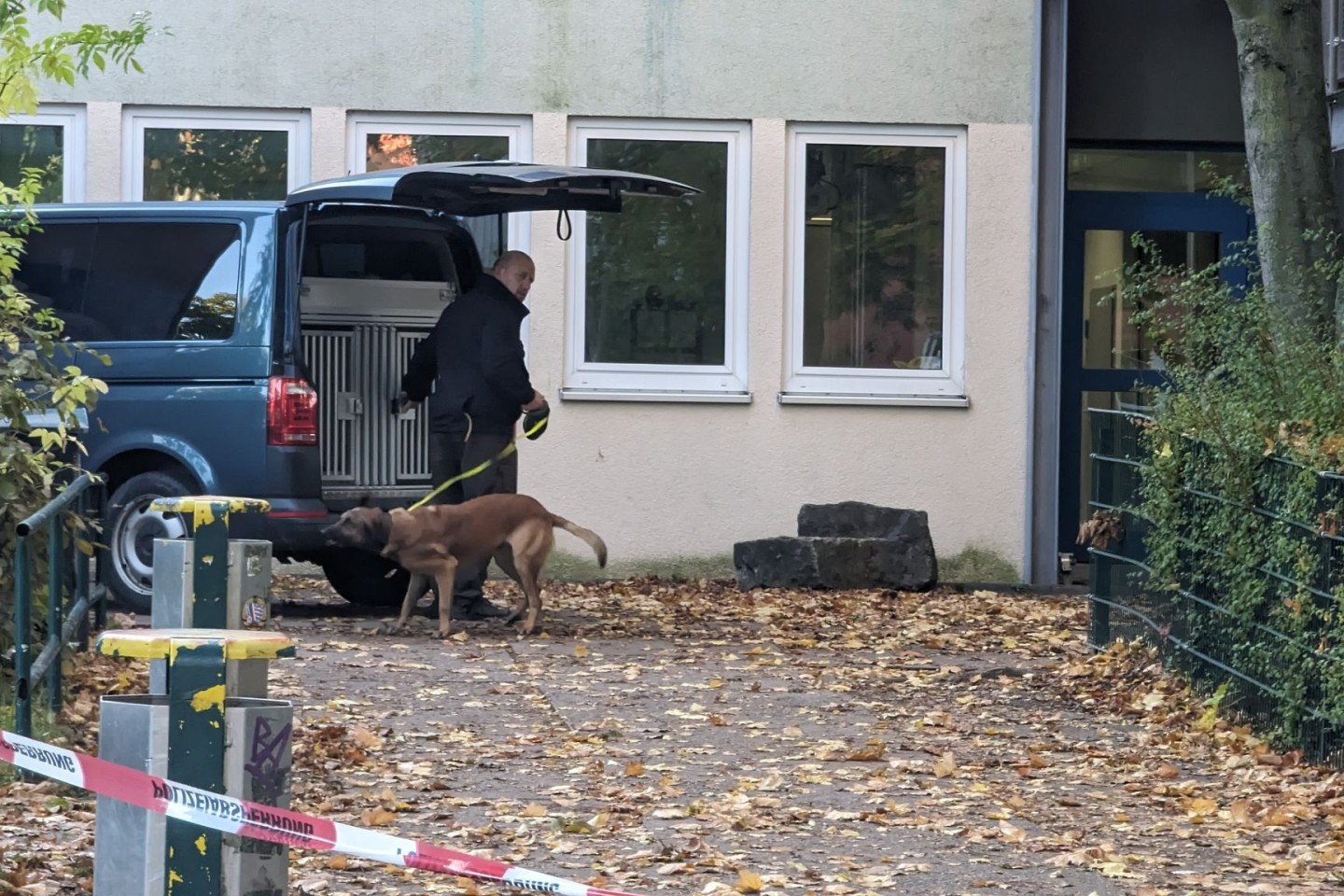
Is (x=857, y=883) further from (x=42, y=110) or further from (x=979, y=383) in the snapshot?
(x=42, y=110)

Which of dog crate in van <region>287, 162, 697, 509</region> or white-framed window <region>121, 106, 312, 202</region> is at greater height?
white-framed window <region>121, 106, 312, 202</region>

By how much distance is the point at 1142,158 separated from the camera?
15.9 meters

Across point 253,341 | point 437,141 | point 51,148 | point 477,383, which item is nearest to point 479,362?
point 477,383

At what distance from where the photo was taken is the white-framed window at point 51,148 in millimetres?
15016

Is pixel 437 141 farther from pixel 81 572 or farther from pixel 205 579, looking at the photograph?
pixel 205 579

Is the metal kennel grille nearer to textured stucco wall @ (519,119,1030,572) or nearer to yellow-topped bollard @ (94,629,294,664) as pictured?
textured stucco wall @ (519,119,1030,572)

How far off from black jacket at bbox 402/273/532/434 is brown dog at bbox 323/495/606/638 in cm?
53

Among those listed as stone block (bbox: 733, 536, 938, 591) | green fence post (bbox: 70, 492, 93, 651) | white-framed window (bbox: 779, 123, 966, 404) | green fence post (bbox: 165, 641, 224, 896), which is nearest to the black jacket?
stone block (bbox: 733, 536, 938, 591)

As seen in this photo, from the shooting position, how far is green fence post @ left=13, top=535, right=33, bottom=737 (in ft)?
23.2

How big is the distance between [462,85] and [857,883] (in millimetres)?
10139

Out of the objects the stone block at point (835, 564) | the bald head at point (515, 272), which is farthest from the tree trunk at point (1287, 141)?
the stone block at point (835, 564)

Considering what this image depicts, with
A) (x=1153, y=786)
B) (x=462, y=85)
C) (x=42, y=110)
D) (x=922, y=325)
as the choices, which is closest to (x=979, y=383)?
(x=922, y=325)

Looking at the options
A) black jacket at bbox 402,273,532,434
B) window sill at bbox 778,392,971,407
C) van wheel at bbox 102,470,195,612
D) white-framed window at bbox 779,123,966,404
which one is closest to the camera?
van wheel at bbox 102,470,195,612

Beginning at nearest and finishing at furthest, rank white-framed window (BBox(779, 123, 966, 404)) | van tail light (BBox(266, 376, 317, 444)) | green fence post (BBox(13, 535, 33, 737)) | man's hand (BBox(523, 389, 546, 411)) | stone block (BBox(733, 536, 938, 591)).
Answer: green fence post (BBox(13, 535, 33, 737)), van tail light (BBox(266, 376, 317, 444)), man's hand (BBox(523, 389, 546, 411)), stone block (BBox(733, 536, 938, 591)), white-framed window (BBox(779, 123, 966, 404))
